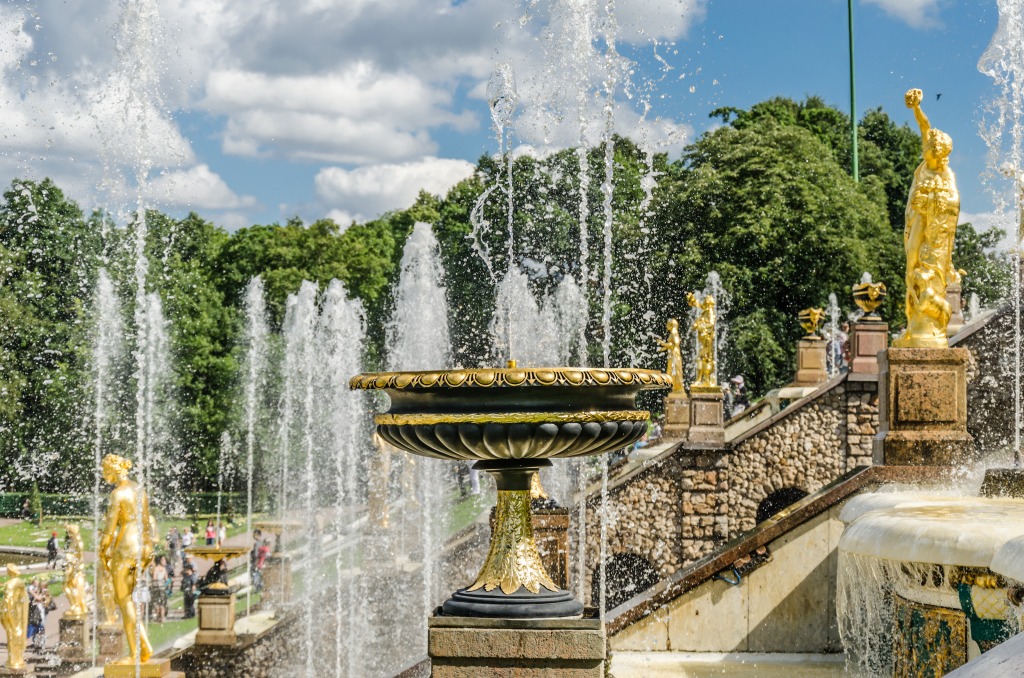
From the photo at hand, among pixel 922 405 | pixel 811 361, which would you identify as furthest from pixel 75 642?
pixel 811 361

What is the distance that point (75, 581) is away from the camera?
2014 centimetres

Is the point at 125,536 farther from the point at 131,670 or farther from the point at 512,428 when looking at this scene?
the point at 512,428

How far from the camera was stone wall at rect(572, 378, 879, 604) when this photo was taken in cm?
2405

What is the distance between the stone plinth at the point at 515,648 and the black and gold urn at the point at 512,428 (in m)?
0.11

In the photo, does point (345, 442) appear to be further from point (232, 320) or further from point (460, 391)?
point (460, 391)

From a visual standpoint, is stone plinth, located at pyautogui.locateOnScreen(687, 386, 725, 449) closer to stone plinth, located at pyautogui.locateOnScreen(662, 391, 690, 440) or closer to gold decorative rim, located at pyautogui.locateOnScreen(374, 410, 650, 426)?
stone plinth, located at pyautogui.locateOnScreen(662, 391, 690, 440)

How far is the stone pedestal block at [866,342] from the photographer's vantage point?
74.4ft

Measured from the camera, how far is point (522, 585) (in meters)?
6.49

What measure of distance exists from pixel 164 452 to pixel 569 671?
42.3 m

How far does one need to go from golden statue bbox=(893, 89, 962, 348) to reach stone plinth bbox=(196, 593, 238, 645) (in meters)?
9.55

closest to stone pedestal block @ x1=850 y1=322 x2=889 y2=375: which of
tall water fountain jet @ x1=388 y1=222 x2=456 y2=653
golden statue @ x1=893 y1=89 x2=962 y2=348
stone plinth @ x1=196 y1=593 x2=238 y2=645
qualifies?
tall water fountain jet @ x1=388 y1=222 x2=456 y2=653

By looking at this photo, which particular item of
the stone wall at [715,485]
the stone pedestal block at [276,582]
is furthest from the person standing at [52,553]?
the stone wall at [715,485]

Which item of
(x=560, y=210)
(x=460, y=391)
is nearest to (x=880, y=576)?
(x=460, y=391)

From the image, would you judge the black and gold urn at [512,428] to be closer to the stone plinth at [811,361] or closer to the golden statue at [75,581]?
the golden statue at [75,581]
